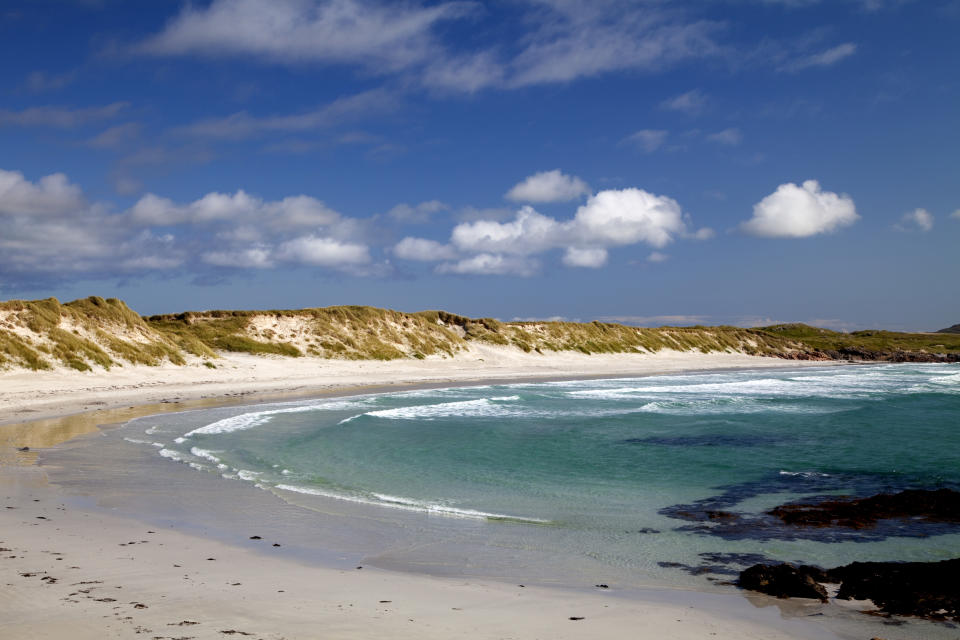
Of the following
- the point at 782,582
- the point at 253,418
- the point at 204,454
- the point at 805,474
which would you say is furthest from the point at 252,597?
the point at 253,418

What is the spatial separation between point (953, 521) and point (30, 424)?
2392 cm

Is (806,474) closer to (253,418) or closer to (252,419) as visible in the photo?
(252,419)

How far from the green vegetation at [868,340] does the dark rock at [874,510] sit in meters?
106

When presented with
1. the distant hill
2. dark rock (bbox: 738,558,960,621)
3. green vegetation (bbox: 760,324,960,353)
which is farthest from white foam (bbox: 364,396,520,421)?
green vegetation (bbox: 760,324,960,353)

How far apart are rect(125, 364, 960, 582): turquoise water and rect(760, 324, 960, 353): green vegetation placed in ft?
299

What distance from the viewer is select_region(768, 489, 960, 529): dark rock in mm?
10219

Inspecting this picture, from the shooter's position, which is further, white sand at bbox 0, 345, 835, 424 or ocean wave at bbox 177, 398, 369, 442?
white sand at bbox 0, 345, 835, 424

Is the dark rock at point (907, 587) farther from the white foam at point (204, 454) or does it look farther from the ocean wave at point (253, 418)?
the ocean wave at point (253, 418)

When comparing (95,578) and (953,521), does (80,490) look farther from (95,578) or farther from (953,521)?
(953,521)

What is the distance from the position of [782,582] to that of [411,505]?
6.39 metres

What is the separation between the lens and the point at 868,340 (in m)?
119

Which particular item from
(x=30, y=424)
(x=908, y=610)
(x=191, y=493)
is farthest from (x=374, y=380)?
(x=908, y=610)

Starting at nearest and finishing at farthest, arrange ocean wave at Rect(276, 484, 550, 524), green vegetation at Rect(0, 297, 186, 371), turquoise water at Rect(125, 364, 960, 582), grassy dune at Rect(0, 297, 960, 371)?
turquoise water at Rect(125, 364, 960, 582) → ocean wave at Rect(276, 484, 550, 524) → green vegetation at Rect(0, 297, 186, 371) → grassy dune at Rect(0, 297, 960, 371)

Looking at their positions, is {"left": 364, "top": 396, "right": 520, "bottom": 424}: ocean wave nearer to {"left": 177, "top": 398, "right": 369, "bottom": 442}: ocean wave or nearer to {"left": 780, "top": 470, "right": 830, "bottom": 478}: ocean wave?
{"left": 177, "top": 398, "right": 369, "bottom": 442}: ocean wave
